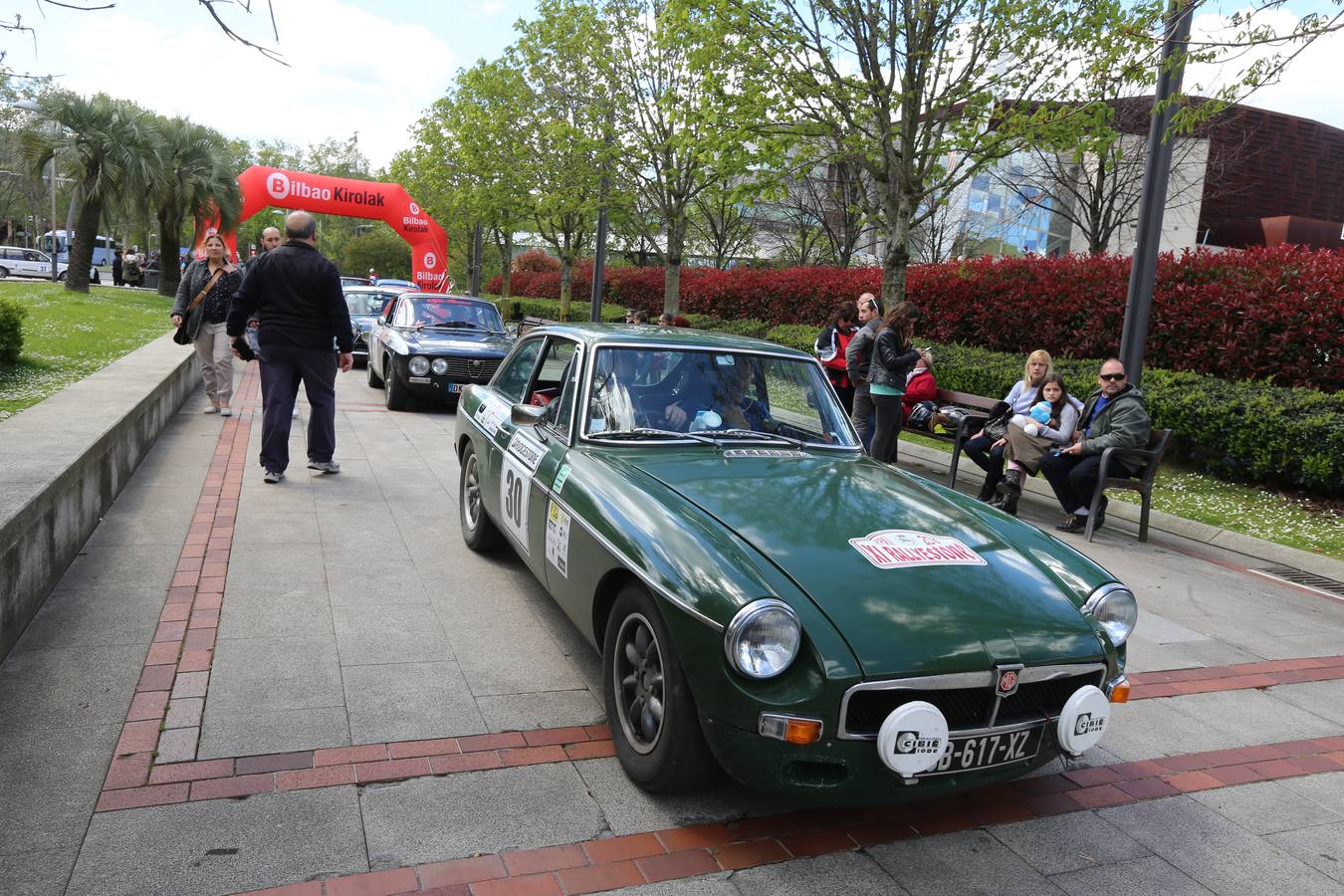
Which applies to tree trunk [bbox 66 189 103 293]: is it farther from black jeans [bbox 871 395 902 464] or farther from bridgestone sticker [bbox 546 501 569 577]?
bridgestone sticker [bbox 546 501 569 577]

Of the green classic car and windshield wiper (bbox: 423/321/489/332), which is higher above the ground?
windshield wiper (bbox: 423/321/489/332)

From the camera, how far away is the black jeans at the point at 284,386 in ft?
23.9

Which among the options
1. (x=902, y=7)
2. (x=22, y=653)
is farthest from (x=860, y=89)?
(x=22, y=653)

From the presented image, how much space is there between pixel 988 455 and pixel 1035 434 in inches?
26.2

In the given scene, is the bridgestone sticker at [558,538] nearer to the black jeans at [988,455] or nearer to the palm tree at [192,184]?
the black jeans at [988,455]

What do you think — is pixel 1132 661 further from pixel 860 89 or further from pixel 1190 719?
pixel 860 89

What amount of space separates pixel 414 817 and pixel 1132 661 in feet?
12.3

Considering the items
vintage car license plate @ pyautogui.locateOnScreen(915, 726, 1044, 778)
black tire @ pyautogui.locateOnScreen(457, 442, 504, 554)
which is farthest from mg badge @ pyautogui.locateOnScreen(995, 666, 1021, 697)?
black tire @ pyautogui.locateOnScreen(457, 442, 504, 554)

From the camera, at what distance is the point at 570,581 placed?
3.96 meters

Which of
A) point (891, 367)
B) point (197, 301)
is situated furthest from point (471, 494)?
point (197, 301)

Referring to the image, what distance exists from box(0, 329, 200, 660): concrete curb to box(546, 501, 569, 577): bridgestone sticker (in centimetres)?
222

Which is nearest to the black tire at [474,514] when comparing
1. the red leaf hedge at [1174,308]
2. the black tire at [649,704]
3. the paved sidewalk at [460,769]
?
the paved sidewalk at [460,769]

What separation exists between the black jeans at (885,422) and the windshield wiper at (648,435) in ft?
16.0

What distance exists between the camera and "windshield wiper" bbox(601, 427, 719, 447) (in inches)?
172
